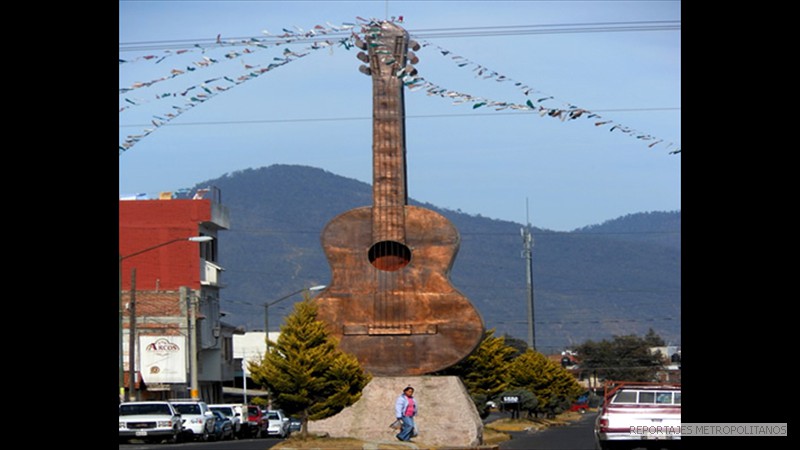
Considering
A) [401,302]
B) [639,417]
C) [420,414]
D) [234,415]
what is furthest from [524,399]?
[639,417]

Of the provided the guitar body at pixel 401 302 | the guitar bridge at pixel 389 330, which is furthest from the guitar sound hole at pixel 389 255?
the guitar bridge at pixel 389 330

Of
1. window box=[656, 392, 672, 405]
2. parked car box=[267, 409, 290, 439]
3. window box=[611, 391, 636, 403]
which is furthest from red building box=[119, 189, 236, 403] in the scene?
window box=[656, 392, 672, 405]

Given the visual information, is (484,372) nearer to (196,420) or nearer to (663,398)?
(196,420)

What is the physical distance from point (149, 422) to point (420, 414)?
8672mm

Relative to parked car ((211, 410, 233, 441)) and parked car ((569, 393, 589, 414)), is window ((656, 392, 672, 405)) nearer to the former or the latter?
parked car ((211, 410, 233, 441))

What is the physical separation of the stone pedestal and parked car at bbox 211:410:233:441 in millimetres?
12225

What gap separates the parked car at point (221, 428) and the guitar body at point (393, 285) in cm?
1245

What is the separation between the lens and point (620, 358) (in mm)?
161375

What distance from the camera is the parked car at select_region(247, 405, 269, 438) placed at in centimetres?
5297
